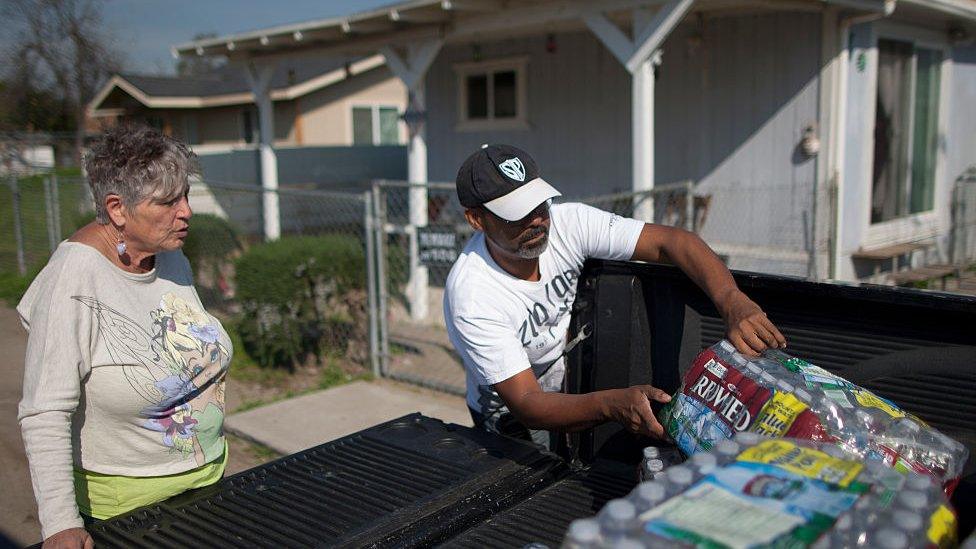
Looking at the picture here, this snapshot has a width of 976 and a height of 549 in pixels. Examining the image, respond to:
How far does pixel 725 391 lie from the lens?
172cm

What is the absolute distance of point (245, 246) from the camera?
8.68m

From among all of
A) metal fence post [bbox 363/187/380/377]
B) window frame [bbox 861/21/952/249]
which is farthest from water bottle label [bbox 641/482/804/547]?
window frame [bbox 861/21/952/249]

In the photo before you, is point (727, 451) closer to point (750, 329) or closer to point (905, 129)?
point (750, 329)

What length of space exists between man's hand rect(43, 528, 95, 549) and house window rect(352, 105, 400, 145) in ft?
74.2

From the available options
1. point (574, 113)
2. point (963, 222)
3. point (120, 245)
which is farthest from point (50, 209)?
point (963, 222)

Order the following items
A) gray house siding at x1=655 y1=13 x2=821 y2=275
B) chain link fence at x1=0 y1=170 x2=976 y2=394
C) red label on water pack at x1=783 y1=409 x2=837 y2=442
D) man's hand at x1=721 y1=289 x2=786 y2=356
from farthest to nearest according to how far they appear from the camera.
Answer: gray house siding at x1=655 y1=13 x2=821 y2=275 → chain link fence at x1=0 y1=170 x2=976 y2=394 → man's hand at x1=721 y1=289 x2=786 y2=356 → red label on water pack at x1=783 y1=409 x2=837 y2=442

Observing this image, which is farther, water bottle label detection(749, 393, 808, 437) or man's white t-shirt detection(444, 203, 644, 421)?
man's white t-shirt detection(444, 203, 644, 421)

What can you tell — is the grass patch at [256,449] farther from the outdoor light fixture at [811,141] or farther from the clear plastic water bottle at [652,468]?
the outdoor light fixture at [811,141]

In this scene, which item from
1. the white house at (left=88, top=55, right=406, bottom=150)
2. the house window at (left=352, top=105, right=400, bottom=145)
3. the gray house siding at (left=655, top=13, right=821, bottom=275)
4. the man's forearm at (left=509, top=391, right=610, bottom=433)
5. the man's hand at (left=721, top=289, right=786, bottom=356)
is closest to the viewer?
the man's hand at (left=721, top=289, right=786, bottom=356)

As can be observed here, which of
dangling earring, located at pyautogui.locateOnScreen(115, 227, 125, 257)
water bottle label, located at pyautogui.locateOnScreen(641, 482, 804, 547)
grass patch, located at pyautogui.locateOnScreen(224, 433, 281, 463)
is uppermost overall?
dangling earring, located at pyautogui.locateOnScreen(115, 227, 125, 257)

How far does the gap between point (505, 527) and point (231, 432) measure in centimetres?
443

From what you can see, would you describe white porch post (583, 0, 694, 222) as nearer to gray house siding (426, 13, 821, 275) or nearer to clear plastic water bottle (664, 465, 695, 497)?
gray house siding (426, 13, 821, 275)

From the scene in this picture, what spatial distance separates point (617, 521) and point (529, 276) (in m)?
1.46

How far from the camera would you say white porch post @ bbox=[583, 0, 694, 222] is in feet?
23.7
